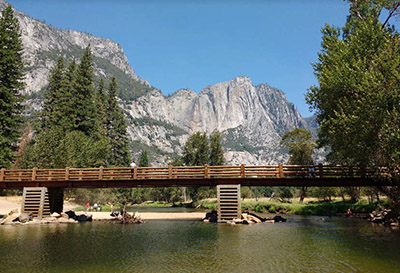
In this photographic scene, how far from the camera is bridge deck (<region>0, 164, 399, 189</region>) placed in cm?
2866

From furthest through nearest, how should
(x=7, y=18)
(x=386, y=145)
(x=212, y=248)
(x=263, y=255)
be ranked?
(x=7, y=18) < (x=386, y=145) < (x=212, y=248) < (x=263, y=255)

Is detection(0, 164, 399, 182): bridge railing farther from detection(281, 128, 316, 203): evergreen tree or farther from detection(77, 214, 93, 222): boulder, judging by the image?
detection(281, 128, 316, 203): evergreen tree

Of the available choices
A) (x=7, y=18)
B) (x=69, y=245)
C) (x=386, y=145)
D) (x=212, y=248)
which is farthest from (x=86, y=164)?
(x=386, y=145)

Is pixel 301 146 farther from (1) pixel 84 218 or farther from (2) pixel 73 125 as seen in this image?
(2) pixel 73 125

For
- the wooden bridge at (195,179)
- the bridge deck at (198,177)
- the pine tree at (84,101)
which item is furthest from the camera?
the pine tree at (84,101)

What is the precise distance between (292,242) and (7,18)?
56.0 metres

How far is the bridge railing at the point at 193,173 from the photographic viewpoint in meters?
28.8

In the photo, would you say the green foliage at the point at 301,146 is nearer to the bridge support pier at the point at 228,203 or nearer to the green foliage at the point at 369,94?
the green foliage at the point at 369,94

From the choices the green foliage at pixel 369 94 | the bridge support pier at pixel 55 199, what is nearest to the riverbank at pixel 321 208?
the green foliage at pixel 369 94

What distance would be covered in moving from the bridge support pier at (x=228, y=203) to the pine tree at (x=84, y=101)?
4427 cm

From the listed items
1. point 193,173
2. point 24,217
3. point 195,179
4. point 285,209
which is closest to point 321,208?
point 285,209

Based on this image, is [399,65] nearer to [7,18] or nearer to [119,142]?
[7,18]

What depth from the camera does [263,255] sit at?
14.9 metres

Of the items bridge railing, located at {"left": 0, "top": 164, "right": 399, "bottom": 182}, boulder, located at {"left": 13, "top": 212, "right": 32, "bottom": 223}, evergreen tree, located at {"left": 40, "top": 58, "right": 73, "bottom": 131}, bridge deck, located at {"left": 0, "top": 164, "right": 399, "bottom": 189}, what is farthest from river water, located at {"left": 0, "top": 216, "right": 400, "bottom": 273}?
evergreen tree, located at {"left": 40, "top": 58, "right": 73, "bottom": 131}
